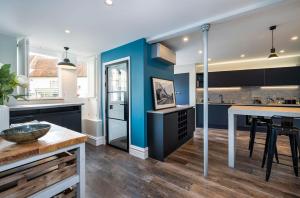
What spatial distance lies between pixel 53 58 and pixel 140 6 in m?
3.09

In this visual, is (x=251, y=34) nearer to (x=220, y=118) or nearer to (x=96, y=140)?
(x=220, y=118)

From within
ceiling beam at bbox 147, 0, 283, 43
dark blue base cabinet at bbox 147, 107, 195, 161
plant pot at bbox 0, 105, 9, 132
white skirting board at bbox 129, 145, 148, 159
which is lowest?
white skirting board at bbox 129, 145, 148, 159

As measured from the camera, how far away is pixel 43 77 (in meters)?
3.69

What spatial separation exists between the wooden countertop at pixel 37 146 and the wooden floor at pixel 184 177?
3.69 feet

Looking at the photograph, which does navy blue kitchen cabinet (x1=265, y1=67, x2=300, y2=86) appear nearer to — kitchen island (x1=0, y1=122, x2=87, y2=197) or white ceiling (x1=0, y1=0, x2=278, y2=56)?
white ceiling (x1=0, y1=0, x2=278, y2=56)

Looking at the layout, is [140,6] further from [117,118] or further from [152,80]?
[117,118]

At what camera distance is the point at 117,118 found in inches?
144

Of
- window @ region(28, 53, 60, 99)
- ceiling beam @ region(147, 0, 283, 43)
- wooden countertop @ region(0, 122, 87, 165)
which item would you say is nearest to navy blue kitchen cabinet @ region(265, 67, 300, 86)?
ceiling beam @ region(147, 0, 283, 43)

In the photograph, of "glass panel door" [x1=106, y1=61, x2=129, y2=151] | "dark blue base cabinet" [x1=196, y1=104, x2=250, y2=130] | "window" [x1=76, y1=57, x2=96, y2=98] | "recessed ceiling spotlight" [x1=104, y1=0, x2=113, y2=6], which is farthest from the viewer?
"dark blue base cabinet" [x1=196, y1=104, x2=250, y2=130]

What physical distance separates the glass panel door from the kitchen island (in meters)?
2.12

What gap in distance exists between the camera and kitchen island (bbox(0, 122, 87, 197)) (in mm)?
926

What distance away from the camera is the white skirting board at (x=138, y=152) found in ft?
9.79

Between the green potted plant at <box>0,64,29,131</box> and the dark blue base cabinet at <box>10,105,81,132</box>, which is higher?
the green potted plant at <box>0,64,29,131</box>

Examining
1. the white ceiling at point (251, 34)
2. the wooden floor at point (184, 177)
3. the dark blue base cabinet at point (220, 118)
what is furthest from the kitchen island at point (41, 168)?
the dark blue base cabinet at point (220, 118)
